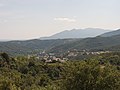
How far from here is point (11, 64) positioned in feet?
305

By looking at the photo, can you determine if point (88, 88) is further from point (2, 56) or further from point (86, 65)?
point (2, 56)

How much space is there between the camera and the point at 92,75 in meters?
25.7

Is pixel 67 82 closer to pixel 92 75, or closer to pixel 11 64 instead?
pixel 92 75

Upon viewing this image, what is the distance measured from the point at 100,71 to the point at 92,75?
85 centimetres

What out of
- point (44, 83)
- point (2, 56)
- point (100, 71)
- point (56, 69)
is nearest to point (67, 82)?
point (100, 71)

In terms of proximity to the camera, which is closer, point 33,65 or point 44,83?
point 44,83

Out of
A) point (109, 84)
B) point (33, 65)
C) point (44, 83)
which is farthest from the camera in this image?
point (33, 65)

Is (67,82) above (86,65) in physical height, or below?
below

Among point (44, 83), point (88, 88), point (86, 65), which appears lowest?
point (44, 83)

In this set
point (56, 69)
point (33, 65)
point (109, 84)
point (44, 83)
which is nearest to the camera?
point (109, 84)

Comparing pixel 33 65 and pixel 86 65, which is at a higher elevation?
pixel 86 65

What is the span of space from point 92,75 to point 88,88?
4.23 feet

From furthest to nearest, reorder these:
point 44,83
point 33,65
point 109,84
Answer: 1. point 33,65
2. point 44,83
3. point 109,84

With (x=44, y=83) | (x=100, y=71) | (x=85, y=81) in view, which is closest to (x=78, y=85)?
(x=85, y=81)
